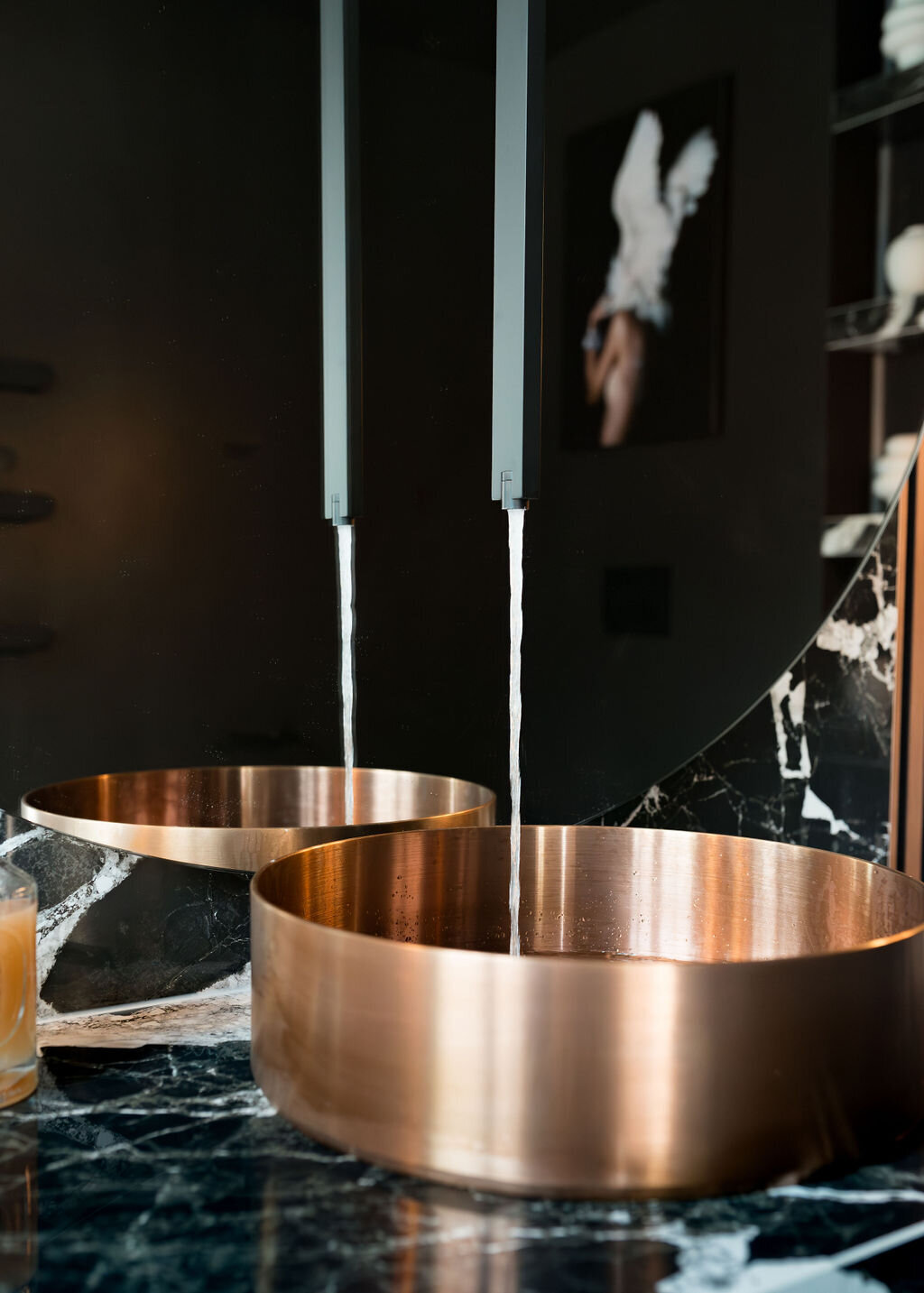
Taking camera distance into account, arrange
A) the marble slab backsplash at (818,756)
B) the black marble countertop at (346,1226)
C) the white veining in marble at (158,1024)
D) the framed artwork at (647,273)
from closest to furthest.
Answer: the black marble countertop at (346,1226), the white veining in marble at (158,1024), the framed artwork at (647,273), the marble slab backsplash at (818,756)

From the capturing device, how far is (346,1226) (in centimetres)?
63

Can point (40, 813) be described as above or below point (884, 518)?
below

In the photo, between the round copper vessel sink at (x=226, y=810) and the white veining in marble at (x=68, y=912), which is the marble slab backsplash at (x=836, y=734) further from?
the white veining in marble at (x=68, y=912)

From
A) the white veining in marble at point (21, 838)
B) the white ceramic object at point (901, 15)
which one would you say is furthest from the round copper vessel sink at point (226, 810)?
the white ceramic object at point (901, 15)

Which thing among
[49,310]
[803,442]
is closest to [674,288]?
[803,442]

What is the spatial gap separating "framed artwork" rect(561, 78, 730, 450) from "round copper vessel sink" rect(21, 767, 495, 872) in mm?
386

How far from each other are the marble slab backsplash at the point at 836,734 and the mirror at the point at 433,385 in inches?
7.5

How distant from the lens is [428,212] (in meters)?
1.09

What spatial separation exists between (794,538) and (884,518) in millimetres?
92

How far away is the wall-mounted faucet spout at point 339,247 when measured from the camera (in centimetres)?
103

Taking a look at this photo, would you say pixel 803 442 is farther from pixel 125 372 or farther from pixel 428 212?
pixel 125 372

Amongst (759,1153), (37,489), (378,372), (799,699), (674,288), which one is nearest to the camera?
(759,1153)

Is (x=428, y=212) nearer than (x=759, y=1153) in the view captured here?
No

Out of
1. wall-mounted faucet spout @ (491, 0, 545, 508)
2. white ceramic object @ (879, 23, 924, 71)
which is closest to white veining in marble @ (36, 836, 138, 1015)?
wall-mounted faucet spout @ (491, 0, 545, 508)
